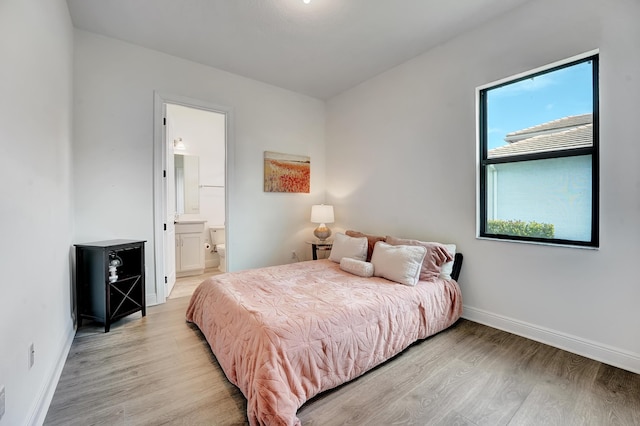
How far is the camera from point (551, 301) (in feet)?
7.42

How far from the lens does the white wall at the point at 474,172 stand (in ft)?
6.35

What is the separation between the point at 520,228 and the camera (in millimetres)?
2500

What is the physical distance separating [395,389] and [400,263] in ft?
3.45

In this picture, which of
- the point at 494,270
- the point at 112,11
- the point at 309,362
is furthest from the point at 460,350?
the point at 112,11

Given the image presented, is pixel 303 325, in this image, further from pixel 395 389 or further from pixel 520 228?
pixel 520 228

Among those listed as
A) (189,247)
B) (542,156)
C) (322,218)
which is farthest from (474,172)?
(189,247)

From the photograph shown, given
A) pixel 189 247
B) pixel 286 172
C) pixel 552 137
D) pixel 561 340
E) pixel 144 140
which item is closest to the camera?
pixel 561 340

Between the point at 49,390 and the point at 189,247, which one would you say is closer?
the point at 49,390

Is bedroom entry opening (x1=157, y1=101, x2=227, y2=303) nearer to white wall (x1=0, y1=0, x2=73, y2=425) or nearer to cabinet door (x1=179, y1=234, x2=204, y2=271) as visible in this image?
cabinet door (x1=179, y1=234, x2=204, y2=271)

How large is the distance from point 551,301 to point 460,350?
87cm

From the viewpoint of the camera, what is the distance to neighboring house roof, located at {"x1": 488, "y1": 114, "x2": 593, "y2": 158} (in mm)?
2150

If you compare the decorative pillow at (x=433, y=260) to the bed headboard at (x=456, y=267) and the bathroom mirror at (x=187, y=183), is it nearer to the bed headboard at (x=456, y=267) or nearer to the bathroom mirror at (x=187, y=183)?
the bed headboard at (x=456, y=267)

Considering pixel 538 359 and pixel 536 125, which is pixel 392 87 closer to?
pixel 536 125

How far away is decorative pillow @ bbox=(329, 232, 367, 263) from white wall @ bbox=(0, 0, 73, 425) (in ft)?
8.01
